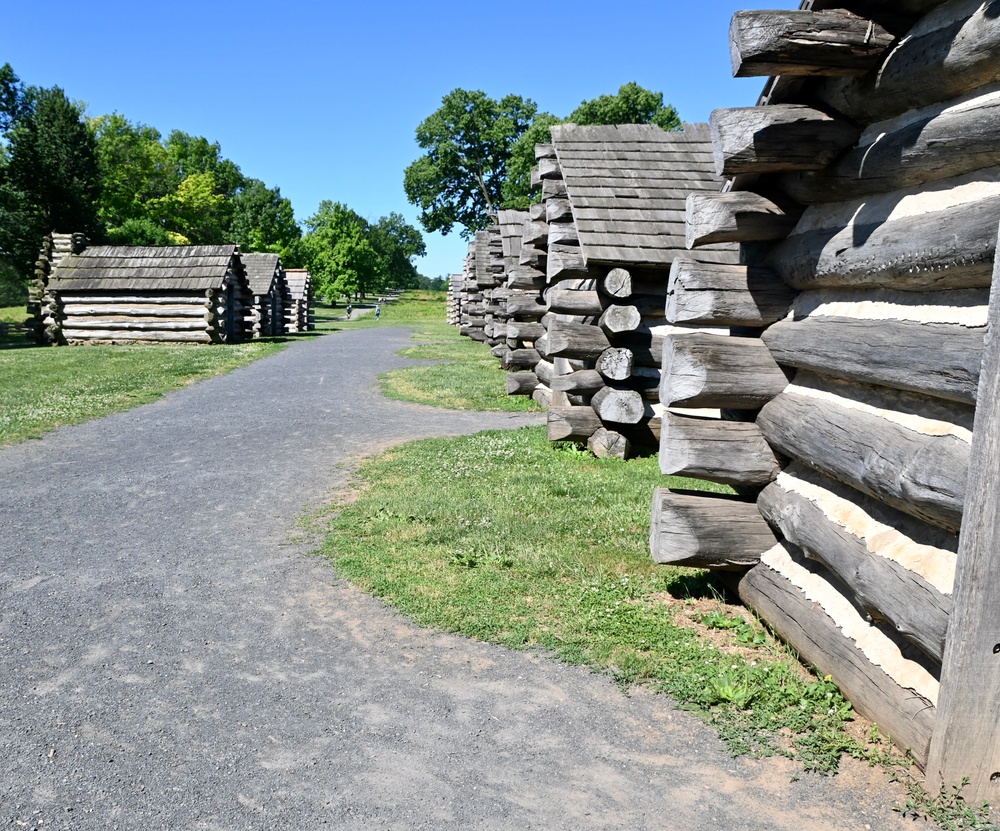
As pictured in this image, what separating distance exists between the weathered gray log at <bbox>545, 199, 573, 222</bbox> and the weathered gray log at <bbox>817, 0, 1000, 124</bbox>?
24.8ft

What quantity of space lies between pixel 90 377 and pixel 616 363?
518 inches

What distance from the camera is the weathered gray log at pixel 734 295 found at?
5336mm

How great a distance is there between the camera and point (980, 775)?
3270 millimetres

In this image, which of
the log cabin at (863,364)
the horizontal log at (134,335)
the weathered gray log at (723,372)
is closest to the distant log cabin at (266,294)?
the horizontal log at (134,335)

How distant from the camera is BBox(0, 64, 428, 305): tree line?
138ft

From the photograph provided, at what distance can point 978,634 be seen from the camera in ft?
10.4

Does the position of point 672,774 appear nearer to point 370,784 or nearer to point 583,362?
point 370,784

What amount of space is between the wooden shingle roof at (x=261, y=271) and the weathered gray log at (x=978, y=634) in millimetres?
37048

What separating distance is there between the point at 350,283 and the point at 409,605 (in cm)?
7828

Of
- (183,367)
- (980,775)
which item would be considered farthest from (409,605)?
(183,367)

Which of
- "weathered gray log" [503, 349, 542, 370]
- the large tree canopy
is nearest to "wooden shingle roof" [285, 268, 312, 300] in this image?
the large tree canopy

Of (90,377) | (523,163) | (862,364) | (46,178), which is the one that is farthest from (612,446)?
(523,163)

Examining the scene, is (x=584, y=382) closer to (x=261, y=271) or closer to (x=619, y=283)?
(x=619, y=283)

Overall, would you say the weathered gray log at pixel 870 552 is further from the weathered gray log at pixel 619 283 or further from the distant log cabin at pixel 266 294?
the distant log cabin at pixel 266 294
